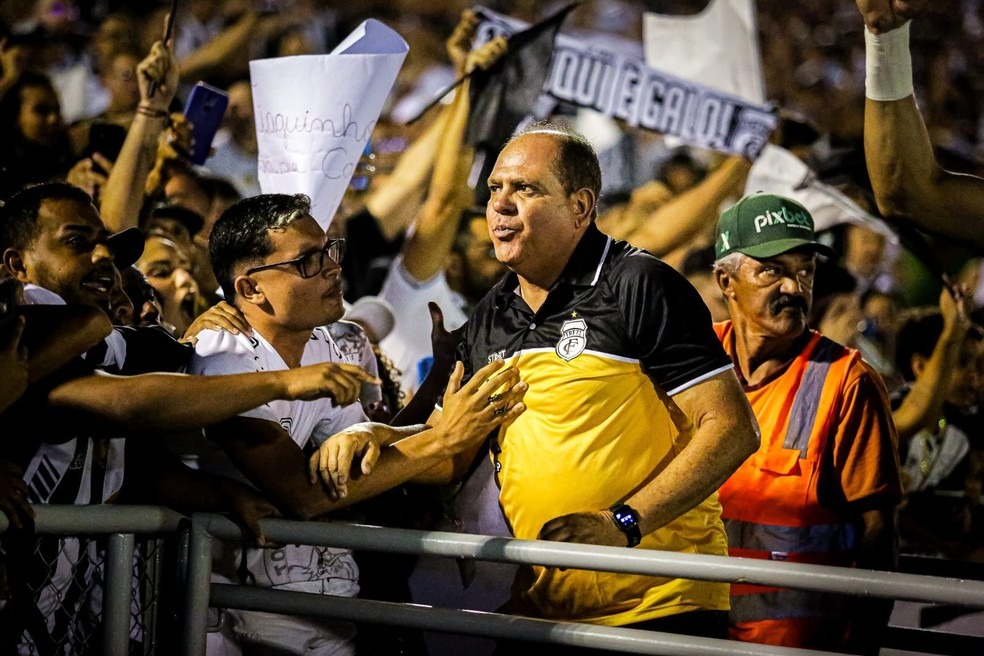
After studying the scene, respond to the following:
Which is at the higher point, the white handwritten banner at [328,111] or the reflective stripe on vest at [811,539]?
the white handwritten banner at [328,111]

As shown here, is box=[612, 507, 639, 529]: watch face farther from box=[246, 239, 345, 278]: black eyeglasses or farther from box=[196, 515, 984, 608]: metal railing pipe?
box=[246, 239, 345, 278]: black eyeglasses

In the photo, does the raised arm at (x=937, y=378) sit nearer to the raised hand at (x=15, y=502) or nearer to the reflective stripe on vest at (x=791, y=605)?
the reflective stripe on vest at (x=791, y=605)

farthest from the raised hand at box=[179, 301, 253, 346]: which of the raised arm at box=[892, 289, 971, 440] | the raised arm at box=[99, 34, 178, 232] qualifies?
the raised arm at box=[892, 289, 971, 440]

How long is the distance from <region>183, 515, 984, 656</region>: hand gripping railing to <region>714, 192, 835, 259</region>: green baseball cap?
138cm

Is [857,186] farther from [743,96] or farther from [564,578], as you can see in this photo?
[564,578]

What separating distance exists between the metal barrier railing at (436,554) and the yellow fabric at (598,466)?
29 centimetres

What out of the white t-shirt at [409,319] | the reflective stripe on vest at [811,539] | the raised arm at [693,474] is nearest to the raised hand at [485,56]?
the white t-shirt at [409,319]

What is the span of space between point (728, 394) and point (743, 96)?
→ 370 cm

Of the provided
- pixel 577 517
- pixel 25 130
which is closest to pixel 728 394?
pixel 577 517

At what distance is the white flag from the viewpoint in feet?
19.1

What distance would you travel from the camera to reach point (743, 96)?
578cm

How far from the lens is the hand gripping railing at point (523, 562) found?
2020 millimetres

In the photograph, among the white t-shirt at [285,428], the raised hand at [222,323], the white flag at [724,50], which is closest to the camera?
the white t-shirt at [285,428]

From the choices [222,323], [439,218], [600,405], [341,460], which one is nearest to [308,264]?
[222,323]
